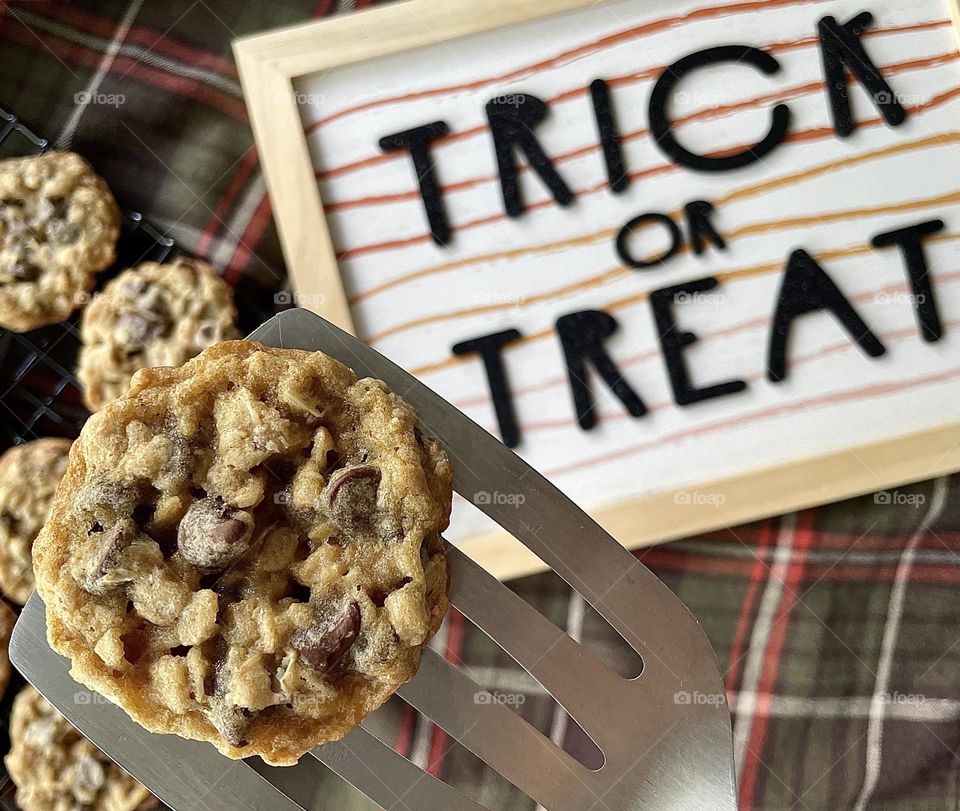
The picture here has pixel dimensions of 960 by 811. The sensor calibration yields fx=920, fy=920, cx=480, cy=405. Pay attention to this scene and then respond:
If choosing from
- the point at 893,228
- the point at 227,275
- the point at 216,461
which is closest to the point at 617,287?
the point at 893,228

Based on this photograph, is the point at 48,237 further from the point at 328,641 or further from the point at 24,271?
the point at 328,641

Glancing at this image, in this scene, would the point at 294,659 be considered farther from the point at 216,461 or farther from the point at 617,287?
the point at 617,287

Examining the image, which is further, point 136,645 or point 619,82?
point 619,82

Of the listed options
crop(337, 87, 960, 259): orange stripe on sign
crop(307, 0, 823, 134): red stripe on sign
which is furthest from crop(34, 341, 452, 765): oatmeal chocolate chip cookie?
crop(307, 0, 823, 134): red stripe on sign

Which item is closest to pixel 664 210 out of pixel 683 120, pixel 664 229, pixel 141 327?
pixel 664 229

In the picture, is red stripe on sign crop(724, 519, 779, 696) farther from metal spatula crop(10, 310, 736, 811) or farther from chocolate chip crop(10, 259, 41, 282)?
chocolate chip crop(10, 259, 41, 282)

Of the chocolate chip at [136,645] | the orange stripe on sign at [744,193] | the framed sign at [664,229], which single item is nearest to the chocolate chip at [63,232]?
the framed sign at [664,229]
